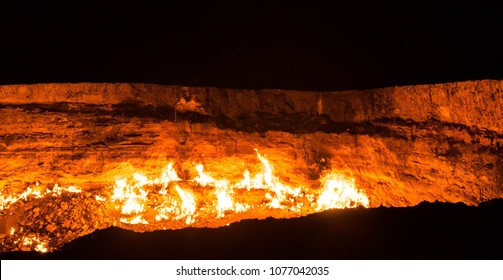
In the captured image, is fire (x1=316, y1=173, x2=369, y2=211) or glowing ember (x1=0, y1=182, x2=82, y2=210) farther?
fire (x1=316, y1=173, x2=369, y2=211)

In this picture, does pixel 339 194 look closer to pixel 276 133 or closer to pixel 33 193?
pixel 276 133

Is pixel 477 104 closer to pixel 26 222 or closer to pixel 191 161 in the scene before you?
pixel 191 161

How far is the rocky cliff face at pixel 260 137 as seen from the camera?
492 centimetres

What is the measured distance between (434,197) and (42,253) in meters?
3.74

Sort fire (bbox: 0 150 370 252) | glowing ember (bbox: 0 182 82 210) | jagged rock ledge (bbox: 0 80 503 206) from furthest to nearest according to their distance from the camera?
fire (bbox: 0 150 370 252)
glowing ember (bbox: 0 182 82 210)
jagged rock ledge (bbox: 0 80 503 206)

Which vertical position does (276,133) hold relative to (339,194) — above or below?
above

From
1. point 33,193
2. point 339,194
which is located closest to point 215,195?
point 339,194

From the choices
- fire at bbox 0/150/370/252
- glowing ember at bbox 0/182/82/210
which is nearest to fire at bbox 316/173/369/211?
fire at bbox 0/150/370/252

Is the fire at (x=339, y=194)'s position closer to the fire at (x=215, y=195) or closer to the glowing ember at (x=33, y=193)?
the fire at (x=215, y=195)

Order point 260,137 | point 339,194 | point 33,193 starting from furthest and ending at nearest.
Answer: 1. point 339,194
2. point 260,137
3. point 33,193

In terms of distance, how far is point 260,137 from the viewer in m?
5.18

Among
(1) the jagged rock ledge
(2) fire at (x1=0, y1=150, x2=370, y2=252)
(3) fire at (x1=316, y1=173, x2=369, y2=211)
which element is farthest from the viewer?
(3) fire at (x1=316, y1=173, x2=369, y2=211)

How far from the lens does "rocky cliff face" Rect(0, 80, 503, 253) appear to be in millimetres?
4922

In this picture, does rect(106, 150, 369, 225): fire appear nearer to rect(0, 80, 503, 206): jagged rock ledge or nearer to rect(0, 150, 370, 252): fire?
rect(0, 150, 370, 252): fire
